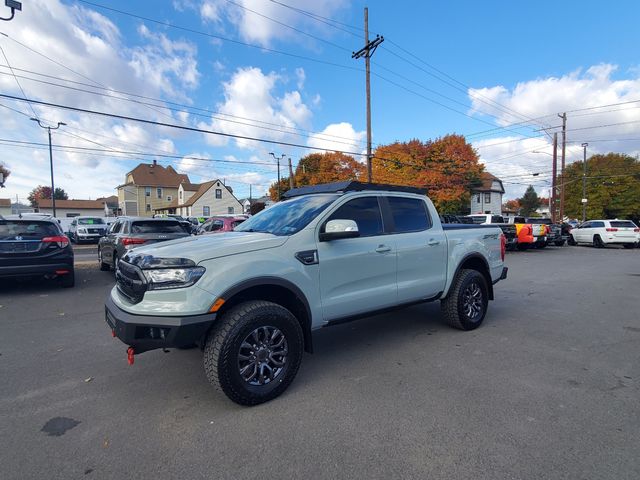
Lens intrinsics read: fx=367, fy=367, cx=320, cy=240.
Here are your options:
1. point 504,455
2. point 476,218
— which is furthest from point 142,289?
point 476,218

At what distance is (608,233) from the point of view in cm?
2056

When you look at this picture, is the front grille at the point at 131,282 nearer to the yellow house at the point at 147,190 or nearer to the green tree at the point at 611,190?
the green tree at the point at 611,190

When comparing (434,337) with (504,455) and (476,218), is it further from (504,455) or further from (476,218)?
(476,218)

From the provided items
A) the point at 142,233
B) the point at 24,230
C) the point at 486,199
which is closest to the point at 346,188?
the point at 142,233

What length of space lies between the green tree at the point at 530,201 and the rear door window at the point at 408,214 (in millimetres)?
119445

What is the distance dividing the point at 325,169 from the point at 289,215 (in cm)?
5170

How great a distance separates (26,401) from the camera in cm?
321

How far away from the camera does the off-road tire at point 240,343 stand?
9.55 feet

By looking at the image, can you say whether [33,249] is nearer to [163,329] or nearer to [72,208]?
[163,329]

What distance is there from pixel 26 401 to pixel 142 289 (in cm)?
152

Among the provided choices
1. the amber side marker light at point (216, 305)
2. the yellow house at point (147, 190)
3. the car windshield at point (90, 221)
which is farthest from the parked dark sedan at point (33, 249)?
the yellow house at point (147, 190)

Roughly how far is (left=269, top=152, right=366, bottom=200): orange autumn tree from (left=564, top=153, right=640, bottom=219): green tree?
29055mm

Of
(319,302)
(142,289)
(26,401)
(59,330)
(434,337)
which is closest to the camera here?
(142,289)

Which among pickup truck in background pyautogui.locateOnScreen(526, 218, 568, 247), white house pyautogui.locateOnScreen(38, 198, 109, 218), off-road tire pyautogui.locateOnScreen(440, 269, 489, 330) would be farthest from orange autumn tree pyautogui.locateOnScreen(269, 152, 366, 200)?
off-road tire pyautogui.locateOnScreen(440, 269, 489, 330)
